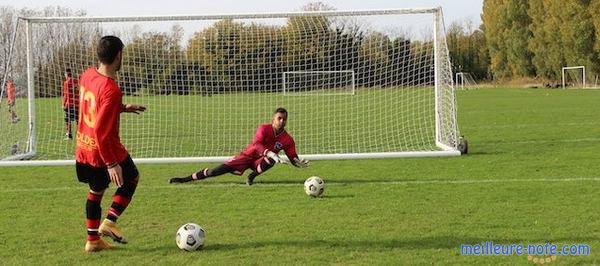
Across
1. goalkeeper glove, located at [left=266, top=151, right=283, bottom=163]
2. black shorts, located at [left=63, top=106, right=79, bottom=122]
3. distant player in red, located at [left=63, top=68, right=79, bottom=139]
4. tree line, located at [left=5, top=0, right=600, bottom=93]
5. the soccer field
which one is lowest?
the soccer field

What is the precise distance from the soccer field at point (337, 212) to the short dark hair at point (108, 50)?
1.54 metres

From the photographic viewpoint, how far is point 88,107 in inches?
222

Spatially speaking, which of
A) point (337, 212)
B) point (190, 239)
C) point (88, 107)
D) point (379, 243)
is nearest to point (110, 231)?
point (190, 239)

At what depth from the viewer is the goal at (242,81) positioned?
13266 mm

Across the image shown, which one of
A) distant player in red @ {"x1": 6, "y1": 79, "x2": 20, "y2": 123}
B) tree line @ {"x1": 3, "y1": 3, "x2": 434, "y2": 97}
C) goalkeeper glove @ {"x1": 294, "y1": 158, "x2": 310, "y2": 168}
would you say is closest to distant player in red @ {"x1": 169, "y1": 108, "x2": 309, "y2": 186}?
goalkeeper glove @ {"x1": 294, "y1": 158, "x2": 310, "y2": 168}

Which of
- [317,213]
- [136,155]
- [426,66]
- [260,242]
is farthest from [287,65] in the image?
[260,242]

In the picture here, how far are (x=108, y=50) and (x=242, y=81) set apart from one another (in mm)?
14628

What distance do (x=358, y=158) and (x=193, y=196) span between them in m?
4.10

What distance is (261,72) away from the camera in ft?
64.6

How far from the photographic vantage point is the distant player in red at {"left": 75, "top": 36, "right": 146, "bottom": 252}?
5.40 m

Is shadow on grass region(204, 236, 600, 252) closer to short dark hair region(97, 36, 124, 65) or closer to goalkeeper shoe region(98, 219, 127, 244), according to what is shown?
goalkeeper shoe region(98, 219, 127, 244)

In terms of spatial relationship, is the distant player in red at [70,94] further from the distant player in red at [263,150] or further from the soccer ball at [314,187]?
the soccer ball at [314,187]

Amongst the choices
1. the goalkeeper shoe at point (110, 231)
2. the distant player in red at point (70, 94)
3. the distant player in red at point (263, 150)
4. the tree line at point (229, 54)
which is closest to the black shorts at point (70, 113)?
the distant player in red at point (70, 94)

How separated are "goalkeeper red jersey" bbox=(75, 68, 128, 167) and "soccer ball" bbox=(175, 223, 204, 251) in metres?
0.76
